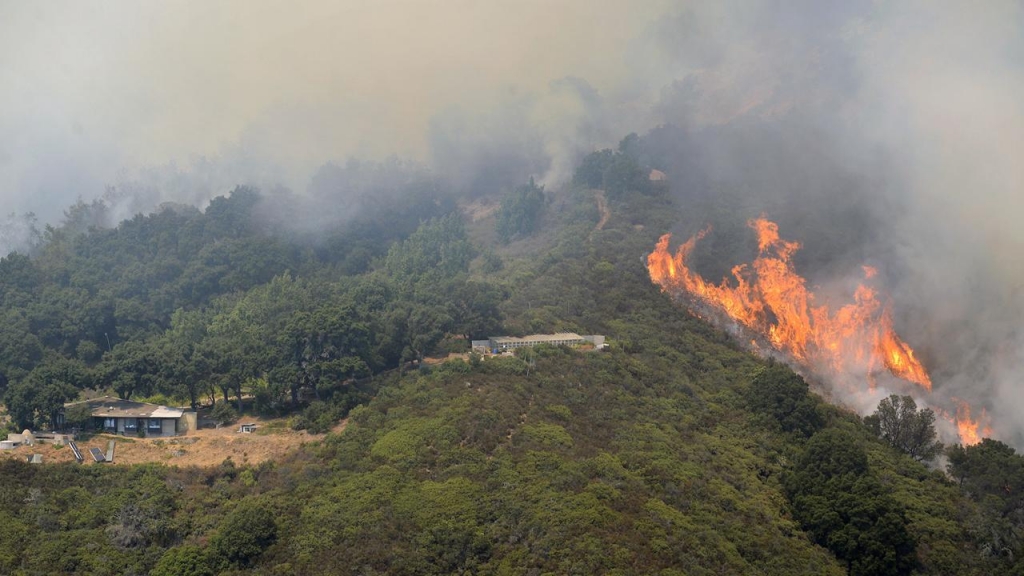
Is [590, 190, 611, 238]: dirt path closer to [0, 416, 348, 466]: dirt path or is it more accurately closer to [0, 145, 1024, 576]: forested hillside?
[0, 145, 1024, 576]: forested hillside

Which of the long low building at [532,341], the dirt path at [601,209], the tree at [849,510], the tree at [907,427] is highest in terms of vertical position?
the dirt path at [601,209]

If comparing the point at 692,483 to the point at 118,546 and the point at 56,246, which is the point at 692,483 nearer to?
the point at 118,546

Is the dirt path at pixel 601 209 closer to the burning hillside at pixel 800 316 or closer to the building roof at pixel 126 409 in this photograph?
the burning hillside at pixel 800 316

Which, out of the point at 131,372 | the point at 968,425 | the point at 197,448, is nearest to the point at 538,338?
the point at 197,448

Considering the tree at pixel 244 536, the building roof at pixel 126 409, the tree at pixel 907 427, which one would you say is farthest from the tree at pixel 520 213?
the tree at pixel 244 536

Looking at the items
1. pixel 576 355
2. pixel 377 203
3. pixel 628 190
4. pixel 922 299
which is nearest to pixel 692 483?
pixel 576 355

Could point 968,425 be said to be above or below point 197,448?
below

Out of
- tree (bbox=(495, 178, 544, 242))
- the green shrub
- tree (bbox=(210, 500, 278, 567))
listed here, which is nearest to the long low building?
the green shrub

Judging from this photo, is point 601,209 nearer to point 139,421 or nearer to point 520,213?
point 520,213
